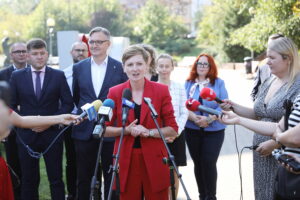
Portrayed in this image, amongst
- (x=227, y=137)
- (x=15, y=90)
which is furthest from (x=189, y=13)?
(x=15, y=90)

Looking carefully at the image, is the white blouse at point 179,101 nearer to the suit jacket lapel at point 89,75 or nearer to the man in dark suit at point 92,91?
the man in dark suit at point 92,91

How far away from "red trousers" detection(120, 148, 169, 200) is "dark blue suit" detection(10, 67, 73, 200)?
1.77 m

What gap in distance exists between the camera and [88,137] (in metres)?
5.88

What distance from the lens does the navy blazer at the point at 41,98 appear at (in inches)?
231

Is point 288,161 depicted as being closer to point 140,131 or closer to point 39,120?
point 140,131

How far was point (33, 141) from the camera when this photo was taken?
230 inches

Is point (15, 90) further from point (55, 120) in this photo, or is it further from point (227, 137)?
point (227, 137)

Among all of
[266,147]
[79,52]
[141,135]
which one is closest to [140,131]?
[141,135]

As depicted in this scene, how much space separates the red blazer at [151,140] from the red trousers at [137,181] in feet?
0.16

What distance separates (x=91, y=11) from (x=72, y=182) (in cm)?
4914

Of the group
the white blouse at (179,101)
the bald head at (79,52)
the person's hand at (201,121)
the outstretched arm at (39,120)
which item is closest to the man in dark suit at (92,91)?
the white blouse at (179,101)

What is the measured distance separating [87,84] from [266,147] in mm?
2527

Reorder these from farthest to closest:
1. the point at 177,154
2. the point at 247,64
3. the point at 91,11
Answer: the point at 91,11 < the point at 247,64 < the point at 177,154

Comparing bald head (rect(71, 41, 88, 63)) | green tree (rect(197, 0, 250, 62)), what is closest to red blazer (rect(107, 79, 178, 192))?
bald head (rect(71, 41, 88, 63))
